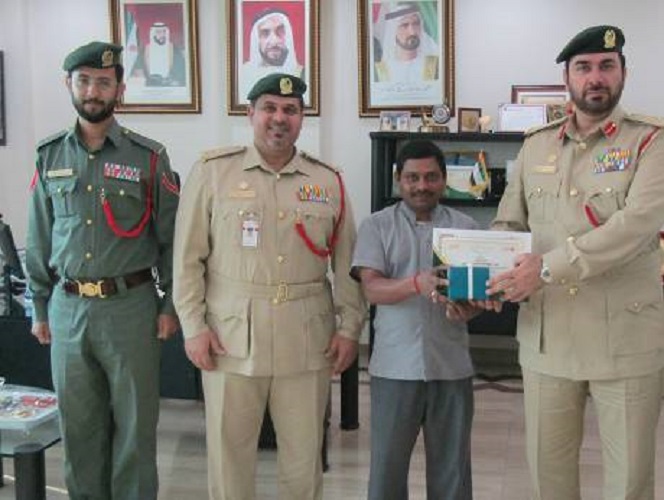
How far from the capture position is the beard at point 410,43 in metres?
4.75

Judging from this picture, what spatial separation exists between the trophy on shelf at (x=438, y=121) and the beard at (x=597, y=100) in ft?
8.49

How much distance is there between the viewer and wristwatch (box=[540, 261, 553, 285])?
2002 millimetres

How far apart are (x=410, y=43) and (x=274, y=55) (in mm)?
845

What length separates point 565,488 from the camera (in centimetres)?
222

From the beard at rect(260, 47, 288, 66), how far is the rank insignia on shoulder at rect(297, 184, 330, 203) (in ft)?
9.06

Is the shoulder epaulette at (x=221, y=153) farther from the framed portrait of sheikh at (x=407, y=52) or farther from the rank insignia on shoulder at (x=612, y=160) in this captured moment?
the framed portrait of sheikh at (x=407, y=52)

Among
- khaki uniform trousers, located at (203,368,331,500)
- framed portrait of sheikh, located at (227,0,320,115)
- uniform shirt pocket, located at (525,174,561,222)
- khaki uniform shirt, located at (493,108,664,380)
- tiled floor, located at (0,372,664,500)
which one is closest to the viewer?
khaki uniform shirt, located at (493,108,664,380)

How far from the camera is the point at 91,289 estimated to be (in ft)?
7.77

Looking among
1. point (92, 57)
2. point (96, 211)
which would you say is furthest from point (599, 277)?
point (92, 57)

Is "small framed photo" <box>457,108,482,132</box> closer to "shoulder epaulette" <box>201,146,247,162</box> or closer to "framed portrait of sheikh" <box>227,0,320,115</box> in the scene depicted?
"framed portrait of sheikh" <box>227,0,320,115</box>

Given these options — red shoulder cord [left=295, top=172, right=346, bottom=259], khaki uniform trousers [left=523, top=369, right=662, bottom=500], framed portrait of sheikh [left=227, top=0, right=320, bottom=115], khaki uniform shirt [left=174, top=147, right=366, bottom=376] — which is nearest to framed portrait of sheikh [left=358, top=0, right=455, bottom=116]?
framed portrait of sheikh [left=227, top=0, right=320, bottom=115]

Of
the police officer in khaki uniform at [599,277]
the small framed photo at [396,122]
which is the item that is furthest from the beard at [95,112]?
the small framed photo at [396,122]

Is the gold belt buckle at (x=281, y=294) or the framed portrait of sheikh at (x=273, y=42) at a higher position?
the framed portrait of sheikh at (x=273, y=42)

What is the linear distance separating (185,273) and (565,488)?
1235mm
